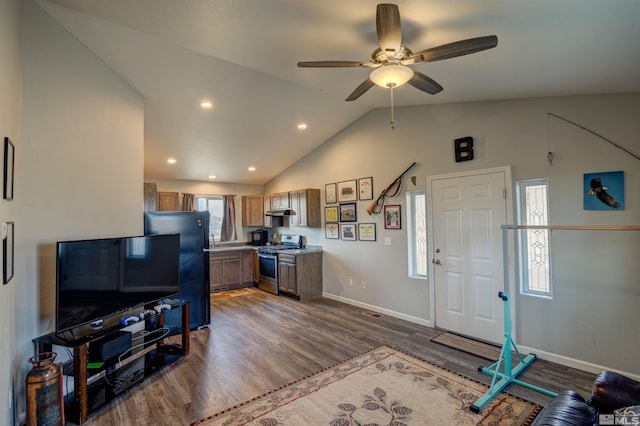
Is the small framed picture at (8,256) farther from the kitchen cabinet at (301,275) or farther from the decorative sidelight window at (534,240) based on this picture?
the decorative sidelight window at (534,240)

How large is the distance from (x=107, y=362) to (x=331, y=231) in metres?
3.98

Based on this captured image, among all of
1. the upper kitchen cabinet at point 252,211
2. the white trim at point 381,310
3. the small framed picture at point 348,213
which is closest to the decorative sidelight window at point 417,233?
the white trim at point 381,310

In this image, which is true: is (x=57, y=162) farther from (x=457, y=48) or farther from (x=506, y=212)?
(x=506, y=212)

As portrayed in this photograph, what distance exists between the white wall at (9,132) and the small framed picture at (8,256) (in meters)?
0.05

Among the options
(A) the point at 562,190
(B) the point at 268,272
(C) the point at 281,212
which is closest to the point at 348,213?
(C) the point at 281,212

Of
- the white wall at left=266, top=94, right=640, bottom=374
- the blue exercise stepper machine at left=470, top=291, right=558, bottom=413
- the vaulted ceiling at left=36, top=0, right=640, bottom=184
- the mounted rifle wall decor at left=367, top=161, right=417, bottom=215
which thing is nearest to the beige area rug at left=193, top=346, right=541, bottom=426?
the blue exercise stepper machine at left=470, top=291, right=558, bottom=413

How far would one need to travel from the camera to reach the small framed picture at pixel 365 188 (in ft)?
16.6

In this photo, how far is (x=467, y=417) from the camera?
2316mm

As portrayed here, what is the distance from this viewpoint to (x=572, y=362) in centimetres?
304

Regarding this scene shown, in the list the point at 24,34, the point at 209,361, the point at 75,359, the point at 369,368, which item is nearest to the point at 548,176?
the point at 369,368

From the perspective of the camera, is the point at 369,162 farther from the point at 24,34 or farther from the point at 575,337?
the point at 24,34

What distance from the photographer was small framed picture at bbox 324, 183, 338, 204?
5.78m

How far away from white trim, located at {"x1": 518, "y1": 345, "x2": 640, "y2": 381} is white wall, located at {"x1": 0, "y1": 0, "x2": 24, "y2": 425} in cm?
452

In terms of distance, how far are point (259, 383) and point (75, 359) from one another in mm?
1489
